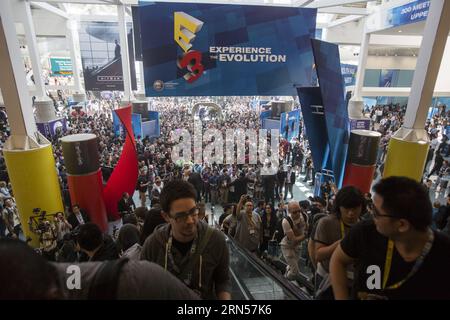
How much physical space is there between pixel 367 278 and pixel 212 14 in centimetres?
817

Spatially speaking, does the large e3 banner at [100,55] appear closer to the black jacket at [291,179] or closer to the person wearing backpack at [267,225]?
the black jacket at [291,179]

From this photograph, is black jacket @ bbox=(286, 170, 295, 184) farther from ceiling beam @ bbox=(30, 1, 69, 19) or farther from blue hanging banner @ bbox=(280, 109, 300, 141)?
ceiling beam @ bbox=(30, 1, 69, 19)

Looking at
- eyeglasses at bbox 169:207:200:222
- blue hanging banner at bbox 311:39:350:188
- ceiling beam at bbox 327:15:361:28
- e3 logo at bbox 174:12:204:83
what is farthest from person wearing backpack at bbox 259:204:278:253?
ceiling beam at bbox 327:15:361:28

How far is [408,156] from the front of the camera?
680 cm

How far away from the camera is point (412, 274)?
140 cm

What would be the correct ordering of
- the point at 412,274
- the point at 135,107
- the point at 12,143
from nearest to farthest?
the point at 412,274
the point at 12,143
the point at 135,107

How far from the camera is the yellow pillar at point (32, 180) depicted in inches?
247

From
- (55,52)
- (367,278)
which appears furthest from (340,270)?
(55,52)

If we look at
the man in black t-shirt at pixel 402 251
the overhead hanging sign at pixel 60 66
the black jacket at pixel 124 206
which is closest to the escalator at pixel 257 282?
the man in black t-shirt at pixel 402 251

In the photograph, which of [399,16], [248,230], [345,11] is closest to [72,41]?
[345,11]

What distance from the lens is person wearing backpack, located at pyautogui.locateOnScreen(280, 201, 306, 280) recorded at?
3846mm

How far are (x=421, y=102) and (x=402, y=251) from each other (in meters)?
6.54
